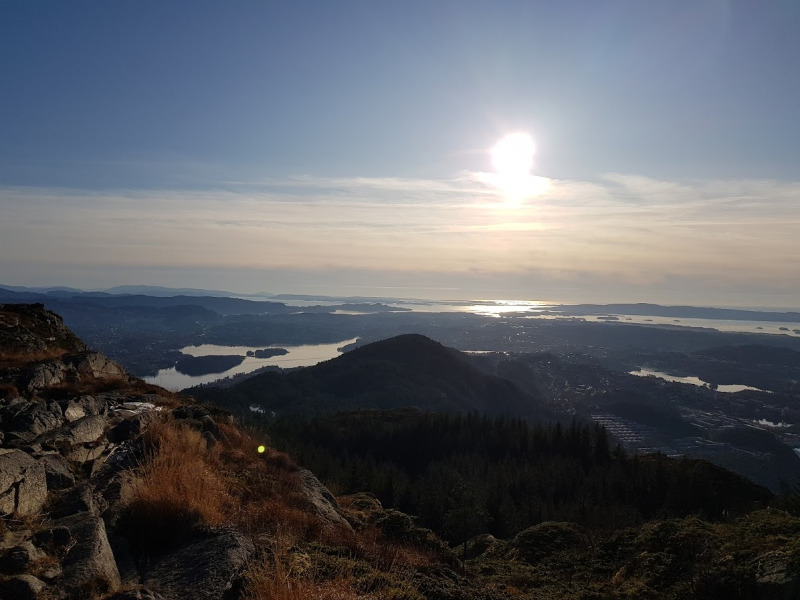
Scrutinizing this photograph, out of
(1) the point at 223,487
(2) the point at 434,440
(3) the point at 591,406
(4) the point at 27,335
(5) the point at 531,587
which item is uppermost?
(4) the point at 27,335

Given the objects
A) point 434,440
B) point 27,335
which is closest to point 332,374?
point 434,440

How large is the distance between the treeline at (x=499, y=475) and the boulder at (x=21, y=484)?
17.6m

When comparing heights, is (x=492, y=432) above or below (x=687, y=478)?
below

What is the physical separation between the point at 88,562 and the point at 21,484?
9.73 feet

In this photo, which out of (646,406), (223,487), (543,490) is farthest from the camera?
(646,406)

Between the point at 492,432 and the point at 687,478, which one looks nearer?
the point at 687,478

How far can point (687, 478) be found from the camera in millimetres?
52844

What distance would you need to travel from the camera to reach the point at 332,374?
647 feet

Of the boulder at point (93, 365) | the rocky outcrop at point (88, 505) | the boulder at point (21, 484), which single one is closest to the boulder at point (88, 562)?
the rocky outcrop at point (88, 505)

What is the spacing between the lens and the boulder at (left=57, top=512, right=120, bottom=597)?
5.51 m

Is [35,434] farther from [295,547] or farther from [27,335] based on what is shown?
[27,335]

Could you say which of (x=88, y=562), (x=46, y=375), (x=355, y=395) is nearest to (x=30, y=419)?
(x=46, y=375)

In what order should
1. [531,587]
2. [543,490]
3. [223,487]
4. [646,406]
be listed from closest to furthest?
[223,487], [531,587], [543,490], [646,406]

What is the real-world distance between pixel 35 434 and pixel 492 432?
298 feet
